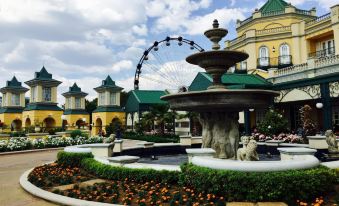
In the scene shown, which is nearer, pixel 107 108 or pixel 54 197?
pixel 54 197

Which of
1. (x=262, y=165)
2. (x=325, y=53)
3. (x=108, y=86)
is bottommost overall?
(x=262, y=165)

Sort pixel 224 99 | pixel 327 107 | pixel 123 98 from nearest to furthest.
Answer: pixel 224 99, pixel 327 107, pixel 123 98

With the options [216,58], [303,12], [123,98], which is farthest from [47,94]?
[216,58]

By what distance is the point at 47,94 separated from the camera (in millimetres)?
44625

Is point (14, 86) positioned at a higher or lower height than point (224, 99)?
higher

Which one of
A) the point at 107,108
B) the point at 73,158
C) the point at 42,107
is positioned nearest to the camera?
the point at 73,158

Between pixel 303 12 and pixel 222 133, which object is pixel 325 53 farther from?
pixel 222 133

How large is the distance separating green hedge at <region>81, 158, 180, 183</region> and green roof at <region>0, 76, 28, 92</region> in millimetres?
45215

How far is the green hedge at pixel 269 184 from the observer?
6.47 m

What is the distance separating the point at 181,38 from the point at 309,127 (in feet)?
80.6

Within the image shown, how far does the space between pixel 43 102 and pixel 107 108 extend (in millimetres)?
9503

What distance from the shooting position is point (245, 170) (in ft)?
22.4

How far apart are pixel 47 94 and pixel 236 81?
29049 millimetres

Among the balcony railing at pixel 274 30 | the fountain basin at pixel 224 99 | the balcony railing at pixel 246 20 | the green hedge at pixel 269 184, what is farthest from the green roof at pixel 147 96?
the green hedge at pixel 269 184
